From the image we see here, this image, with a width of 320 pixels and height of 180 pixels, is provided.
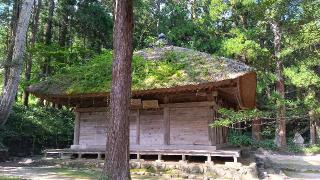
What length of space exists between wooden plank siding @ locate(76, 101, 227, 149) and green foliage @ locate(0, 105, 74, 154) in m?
4.49

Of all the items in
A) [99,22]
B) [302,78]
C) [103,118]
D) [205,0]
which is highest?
[205,0]

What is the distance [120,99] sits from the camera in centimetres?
709

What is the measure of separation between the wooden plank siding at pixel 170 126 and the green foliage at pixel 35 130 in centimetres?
449

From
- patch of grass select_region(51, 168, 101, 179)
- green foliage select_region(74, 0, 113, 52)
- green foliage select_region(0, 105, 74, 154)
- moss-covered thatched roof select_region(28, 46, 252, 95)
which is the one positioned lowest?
patch of grass select_region(51, 168, 101, 179)

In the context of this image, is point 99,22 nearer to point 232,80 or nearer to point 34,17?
point 34,17

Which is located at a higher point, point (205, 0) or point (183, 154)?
point (205, 0)

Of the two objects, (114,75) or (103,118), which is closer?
(114,75)

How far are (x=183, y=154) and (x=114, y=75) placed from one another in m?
5.78

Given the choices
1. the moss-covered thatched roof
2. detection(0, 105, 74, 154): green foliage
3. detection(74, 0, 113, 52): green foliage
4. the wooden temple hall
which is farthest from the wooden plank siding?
detection(74, 0, 113, 52): green foliage

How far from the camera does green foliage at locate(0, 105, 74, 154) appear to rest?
16.6m

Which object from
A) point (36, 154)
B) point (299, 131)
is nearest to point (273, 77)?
point (299, 131)

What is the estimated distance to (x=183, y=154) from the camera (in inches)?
478

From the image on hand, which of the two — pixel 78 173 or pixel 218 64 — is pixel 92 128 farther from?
pixel 218 64

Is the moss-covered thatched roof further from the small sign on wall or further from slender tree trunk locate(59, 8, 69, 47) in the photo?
slender tree trunk locate(59, 8, 69, 47)
